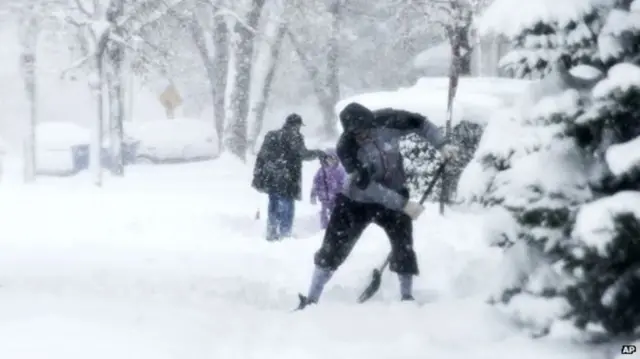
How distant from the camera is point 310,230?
15297 millimetres

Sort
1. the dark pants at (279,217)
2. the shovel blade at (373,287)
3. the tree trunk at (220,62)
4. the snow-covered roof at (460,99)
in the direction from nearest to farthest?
the shovel blade at (373,287)
the dark pants at (279,217)
the snow-covered roof at (460,99)
the tree trunk at (220,62)

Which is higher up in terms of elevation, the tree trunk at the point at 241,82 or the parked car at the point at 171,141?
the tree trunk at the point at 241,82

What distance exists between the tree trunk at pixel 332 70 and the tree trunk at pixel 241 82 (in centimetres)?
644

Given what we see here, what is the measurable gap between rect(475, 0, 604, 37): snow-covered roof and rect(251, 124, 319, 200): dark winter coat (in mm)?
7164

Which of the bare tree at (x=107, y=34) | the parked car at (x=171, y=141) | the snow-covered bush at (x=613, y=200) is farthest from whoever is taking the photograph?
the parked car at (x=171, y=141)

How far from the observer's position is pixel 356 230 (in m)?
7.16

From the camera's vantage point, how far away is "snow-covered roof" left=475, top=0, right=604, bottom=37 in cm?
505

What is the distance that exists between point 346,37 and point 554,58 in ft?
113

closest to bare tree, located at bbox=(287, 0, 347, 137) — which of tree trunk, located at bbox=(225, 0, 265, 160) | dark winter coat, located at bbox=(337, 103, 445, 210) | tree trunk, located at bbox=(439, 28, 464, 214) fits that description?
tree trunk, located at bbox=(225, 0, 265, 160)

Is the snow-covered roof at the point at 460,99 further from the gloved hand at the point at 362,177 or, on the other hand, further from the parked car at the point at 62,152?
the parked car at the point at 62,152

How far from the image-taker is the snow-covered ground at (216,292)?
5383 millimetres

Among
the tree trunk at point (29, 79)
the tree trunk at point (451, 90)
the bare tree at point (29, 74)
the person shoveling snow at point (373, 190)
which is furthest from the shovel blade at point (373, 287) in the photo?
the tree trunk at point (29, 79)

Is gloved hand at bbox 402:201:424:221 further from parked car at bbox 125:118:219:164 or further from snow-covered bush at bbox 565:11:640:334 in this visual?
parked car at bbox 125:118:219:164

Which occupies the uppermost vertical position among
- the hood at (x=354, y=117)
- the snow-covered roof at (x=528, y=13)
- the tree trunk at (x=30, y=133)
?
the snow-covered roof at (x=528, y=13)
